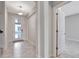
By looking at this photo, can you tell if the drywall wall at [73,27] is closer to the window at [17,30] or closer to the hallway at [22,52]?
the window at [17,30]

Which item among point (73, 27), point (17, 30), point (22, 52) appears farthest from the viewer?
point (17, 30)

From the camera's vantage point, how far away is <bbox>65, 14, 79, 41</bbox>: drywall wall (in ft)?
36.4

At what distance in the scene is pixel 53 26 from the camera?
15.3ft

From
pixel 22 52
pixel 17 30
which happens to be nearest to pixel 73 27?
pixel 17 30

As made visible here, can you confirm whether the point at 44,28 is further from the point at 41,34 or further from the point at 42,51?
the point at 42,51

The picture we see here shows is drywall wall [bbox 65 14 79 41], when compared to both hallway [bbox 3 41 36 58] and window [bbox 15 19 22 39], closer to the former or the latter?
window [bbox 15 19 22 39]

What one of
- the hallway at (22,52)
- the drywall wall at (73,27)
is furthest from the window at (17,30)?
the hallway at (22,52)

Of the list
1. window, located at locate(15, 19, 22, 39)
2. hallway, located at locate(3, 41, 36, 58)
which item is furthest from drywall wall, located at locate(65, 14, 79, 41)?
hallway, located at locate(3, 41, 36, 58)

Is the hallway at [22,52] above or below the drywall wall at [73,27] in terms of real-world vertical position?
below

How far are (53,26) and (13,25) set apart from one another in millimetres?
7489

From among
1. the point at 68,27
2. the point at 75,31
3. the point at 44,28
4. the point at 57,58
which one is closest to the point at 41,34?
the point at 44,28

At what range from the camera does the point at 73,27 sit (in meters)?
11.4

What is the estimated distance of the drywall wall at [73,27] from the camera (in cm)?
1111

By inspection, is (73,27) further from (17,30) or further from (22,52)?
(22,52)
